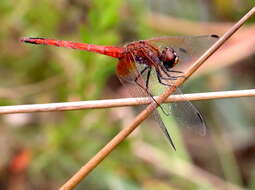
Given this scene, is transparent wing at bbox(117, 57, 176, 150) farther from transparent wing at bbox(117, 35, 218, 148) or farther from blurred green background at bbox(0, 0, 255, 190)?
blurred green background at bbox(0, 0, 255, 190)

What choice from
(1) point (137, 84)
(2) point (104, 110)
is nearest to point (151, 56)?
(1) point (137, 84)

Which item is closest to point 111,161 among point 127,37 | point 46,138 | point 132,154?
point 132,154

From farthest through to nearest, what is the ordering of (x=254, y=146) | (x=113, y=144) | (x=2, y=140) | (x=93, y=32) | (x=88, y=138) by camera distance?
(x=254, y=146) → (x=2, y=140) → (x=88, y=138) → (x=93, y=32) → (x=113, y=144)

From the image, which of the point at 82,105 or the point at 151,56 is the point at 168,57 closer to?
the point at 151,56

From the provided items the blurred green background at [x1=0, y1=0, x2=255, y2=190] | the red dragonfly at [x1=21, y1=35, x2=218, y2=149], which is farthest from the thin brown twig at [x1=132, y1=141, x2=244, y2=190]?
the red dragonfly at [x1=21, y1=35, x2=218, y2=149]

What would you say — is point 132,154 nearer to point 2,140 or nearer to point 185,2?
point 2,140

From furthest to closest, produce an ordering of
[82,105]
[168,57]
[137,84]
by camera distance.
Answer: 1. [168,57]
2. [137,84]
3. [82,105]

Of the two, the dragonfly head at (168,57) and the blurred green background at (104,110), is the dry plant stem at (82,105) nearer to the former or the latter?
the dragonfly head at (168,57)
